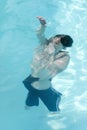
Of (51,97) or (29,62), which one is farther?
(29,62)

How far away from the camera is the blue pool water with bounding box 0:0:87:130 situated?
4668mm

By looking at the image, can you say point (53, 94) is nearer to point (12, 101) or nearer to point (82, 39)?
point (12, 101)

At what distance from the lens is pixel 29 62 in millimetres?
5383

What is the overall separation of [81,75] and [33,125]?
1.14 meters

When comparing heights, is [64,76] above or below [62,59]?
below

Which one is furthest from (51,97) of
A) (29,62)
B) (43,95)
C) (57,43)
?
(29,62)

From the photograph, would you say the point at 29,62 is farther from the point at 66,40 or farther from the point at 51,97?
the point at 66,40

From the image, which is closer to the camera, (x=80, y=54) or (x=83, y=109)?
(x=83, y=109)

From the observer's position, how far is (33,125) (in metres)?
4.61

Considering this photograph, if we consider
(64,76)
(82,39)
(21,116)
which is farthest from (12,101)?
(82,39)

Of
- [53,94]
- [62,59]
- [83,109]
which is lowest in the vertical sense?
[83,109]

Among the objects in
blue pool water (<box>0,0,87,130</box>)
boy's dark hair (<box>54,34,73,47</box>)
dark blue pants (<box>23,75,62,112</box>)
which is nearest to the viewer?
boy's dark hair (<box>54,34,73,47</box>)

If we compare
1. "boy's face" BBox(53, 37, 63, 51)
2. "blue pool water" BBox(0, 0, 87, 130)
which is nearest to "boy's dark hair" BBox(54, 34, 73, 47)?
"boy's face" BBox(53, 37, 63, 51)

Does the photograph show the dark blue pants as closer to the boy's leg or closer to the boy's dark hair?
the boy's leg
